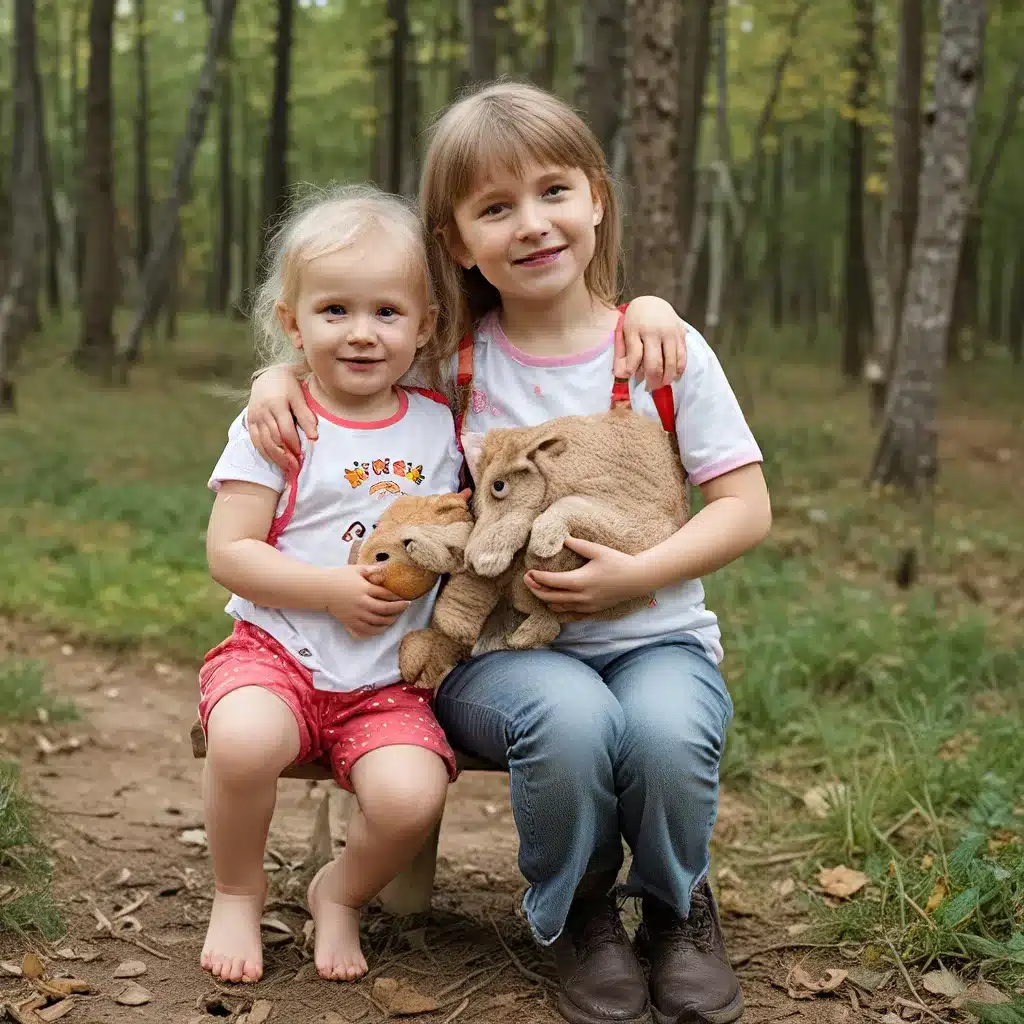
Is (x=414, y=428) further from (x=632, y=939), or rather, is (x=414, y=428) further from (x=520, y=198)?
(x=632, y=939)

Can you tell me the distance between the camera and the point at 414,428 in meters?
2.65

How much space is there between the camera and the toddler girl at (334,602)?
243 centimetres

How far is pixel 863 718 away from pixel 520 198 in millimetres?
2424

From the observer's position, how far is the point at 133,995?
2.43 m

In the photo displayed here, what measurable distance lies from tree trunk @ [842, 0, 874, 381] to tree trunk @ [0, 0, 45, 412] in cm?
973

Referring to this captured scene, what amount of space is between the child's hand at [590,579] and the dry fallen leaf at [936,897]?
1058 mm

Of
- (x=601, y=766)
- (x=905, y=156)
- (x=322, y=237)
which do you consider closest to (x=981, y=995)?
(x=601, y=766)

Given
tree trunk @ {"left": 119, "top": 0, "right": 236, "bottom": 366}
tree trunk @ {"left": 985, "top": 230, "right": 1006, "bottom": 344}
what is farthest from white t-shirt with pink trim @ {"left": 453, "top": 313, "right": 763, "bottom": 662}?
tree trunk @ {"left": 985, "top": 230, "right": 1006, "bottom": 344}

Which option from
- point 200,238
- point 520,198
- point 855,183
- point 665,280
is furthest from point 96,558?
point 200,238

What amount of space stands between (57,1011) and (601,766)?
3.78 ft

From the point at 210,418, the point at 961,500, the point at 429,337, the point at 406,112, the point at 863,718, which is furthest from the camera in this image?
the point at 406,112

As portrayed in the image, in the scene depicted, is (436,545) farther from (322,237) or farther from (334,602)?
(322,237)

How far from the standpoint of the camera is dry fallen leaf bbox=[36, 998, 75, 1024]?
7.56ft

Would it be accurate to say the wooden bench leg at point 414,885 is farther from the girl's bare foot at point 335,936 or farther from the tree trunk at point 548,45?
the tree trunk at point 548,45
